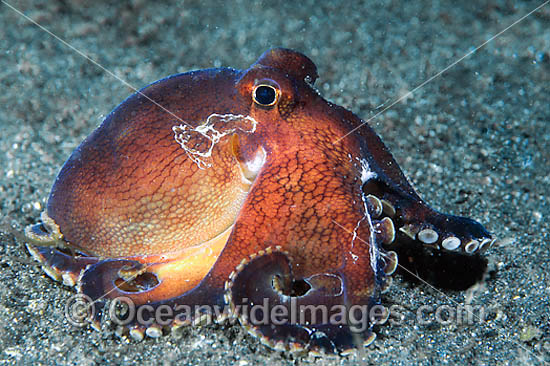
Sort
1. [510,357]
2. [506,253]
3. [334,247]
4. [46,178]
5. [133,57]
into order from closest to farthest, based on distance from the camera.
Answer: [334,247]
[510,357]
[506,253]
[46,178]
[133,57]

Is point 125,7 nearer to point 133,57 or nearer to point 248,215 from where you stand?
point 133,57

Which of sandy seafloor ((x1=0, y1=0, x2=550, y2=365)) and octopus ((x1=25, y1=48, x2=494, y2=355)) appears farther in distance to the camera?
sandy seafloor ((x1=0, y1=0, x2=550, y2=365))

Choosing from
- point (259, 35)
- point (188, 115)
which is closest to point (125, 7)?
point (259, 35)
